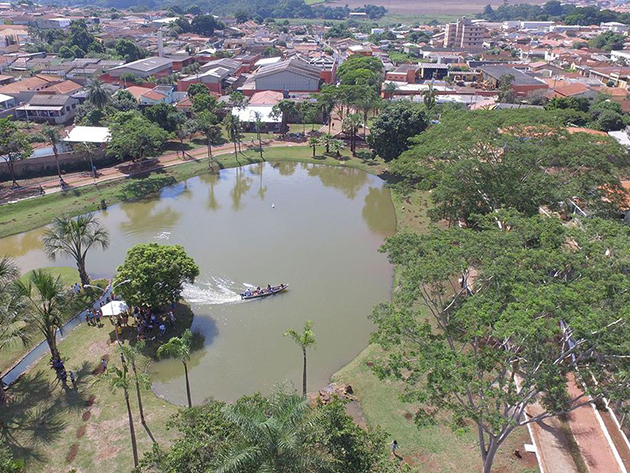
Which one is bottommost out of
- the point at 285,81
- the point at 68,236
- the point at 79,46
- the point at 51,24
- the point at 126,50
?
the point at 68,236

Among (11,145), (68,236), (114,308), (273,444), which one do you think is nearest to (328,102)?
(11,145)

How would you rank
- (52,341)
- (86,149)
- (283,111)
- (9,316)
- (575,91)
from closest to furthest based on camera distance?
(9,316)
(52,341)
(86,149)
(283,111)
(575,91)

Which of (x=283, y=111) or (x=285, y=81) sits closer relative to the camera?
(x=283, y=111)

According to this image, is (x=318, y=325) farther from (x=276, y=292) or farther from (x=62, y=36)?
(x=62, y=36)

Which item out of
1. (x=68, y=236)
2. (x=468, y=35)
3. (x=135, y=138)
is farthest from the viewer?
(x=468, y=35)

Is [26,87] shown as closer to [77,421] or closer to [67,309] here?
[67,309]

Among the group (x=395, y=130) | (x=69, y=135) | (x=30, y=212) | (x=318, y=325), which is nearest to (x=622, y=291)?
(x=318, y=325)

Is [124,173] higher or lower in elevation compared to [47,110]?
lower

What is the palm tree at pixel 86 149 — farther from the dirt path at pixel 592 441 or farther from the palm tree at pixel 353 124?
the dirt path at pixel 592 441
